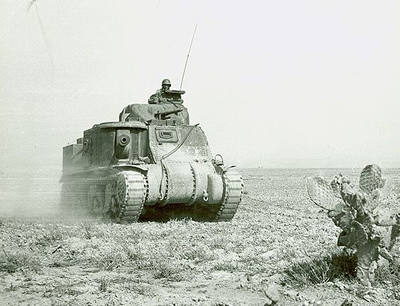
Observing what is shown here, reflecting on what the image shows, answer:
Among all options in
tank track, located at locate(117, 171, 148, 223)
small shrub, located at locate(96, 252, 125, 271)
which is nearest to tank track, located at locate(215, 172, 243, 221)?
tank track, located at locate(117, 171, 148, 223)

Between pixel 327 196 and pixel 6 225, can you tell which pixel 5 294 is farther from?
pixel 6 225

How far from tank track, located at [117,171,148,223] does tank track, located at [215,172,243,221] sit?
1.60 metres

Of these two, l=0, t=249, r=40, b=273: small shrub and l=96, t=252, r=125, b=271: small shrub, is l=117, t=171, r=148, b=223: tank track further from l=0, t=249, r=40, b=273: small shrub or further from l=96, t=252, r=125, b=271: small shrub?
l=0, t=249, r=40, b=273: small shrub

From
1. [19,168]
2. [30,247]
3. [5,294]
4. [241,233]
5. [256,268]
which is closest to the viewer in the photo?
[5,294]

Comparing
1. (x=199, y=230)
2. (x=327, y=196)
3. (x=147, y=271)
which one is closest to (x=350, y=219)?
(x=327, y=196)

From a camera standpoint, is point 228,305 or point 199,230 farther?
point 199,230

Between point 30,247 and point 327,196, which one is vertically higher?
point 327,196

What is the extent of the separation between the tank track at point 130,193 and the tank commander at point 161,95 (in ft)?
11.0

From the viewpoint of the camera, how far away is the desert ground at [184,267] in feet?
15.2

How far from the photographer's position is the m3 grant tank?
372 inches

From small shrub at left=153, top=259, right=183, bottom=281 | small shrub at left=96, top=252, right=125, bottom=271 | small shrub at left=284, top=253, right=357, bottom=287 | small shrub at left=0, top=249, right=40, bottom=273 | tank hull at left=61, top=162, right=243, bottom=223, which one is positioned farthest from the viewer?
tank hull at left=61, top=162, right=243, bottom=223

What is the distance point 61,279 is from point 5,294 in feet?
2.24

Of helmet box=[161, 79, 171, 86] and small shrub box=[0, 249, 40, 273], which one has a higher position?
helmet box=[161, 79, 171, 86]

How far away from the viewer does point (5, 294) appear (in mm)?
4754
